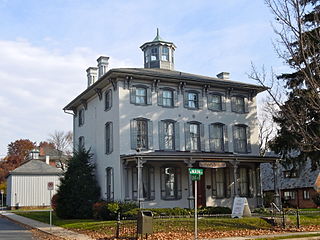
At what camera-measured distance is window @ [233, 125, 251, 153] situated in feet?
103

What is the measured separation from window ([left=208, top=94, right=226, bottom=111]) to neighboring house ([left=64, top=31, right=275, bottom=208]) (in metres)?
0.07

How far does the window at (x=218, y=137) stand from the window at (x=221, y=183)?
1.46m

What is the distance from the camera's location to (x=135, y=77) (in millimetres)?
28031

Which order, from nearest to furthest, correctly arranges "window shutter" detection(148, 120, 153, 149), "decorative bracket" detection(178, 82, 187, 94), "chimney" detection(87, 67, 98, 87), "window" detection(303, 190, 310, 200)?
"window shutter" detection(148, 120, 153, 149)
"decorative bracket" detection(178, 82, 187, 94)
"chimney" detection(87, 67, 98, 87)
"window" detection(303, 190, 310, 200)

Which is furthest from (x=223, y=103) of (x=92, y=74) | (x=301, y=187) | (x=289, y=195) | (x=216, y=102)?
(x=289, y=195)

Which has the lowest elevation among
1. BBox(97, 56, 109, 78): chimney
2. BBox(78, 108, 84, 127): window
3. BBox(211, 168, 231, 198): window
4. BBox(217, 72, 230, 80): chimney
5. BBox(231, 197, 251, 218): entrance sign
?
BBox(231, 197, 251, 218): entrance sign

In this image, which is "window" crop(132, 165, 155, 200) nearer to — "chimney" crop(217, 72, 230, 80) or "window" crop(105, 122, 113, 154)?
"window" crop(105, 122, 113, 154)

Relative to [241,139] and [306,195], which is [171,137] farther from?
[306,195]

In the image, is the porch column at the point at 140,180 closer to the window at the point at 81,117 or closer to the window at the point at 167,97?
the window at the point at 167,97

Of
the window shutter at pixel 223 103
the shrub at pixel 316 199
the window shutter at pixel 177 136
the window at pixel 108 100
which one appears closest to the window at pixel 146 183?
the window shutter at pixel 177 136

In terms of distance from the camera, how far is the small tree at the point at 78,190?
92.4 feet

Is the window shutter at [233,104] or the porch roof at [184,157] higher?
the window shutter at [233,104]

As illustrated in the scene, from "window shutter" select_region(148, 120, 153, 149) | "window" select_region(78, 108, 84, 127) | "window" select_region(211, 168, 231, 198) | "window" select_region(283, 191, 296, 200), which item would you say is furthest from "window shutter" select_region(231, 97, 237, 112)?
"window" select_region(283, 191, 296, 200)

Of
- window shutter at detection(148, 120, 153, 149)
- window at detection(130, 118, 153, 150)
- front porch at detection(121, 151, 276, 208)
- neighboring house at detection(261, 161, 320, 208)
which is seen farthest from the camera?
neighboring house at detection(261, 161, 320, 208)
